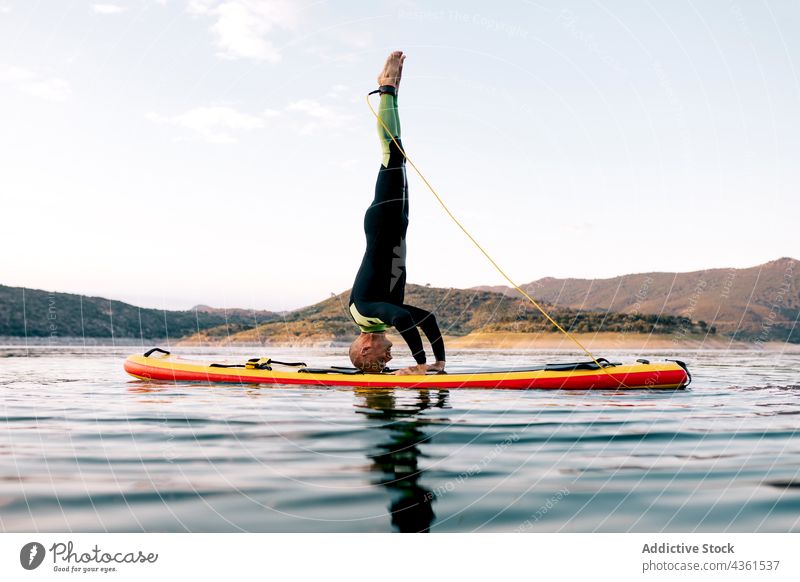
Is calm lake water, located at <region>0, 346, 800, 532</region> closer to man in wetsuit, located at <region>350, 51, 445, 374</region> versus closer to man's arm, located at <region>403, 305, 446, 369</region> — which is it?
man's arm, located at <region>403, 305, 446, 369</region>

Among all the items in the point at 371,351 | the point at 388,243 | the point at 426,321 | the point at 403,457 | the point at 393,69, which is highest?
the point at 393,69

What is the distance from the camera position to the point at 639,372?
1247cm

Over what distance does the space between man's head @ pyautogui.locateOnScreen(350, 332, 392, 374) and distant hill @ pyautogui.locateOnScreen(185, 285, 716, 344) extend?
7091 centimetres

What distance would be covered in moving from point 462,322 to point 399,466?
93.8 metres

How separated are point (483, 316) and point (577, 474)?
9453 cm

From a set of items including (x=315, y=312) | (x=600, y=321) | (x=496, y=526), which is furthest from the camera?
(x=315, y=312)

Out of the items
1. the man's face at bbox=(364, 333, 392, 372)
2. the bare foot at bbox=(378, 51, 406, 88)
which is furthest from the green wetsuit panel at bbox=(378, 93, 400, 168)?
the man's face at bbox=(364, 333, 392, 372)

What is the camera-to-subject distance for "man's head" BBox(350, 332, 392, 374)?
529 inches

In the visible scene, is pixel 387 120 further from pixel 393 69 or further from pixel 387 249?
pixel 387 249

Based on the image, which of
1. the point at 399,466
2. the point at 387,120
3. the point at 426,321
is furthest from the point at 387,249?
the point at 399,466

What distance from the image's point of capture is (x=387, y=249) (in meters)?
12.8

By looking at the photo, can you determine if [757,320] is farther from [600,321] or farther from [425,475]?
[425,475]

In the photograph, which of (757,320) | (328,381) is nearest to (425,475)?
(328,381)

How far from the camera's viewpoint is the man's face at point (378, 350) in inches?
529
